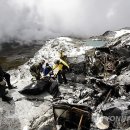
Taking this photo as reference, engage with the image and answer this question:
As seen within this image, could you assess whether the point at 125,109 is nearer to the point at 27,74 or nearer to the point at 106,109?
the point at 106,109

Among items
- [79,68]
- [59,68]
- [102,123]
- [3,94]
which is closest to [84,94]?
[59,68]

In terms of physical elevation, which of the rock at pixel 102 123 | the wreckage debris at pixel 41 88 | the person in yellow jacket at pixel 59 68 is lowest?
the rock at pixel 102 123

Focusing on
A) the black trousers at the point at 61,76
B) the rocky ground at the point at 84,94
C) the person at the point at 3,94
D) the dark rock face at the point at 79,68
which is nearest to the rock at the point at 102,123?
the rocky ground at the point at 84,94

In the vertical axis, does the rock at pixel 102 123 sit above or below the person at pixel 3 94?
below

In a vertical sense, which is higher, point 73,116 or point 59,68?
point 59,68

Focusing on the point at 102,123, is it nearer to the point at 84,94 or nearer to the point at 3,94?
the point at 84,94

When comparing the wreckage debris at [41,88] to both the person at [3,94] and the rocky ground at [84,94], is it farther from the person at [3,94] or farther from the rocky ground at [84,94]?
the person at [3,94]

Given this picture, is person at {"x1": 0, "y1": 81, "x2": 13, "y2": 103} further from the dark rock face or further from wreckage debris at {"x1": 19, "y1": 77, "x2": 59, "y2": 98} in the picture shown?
the dark rock face

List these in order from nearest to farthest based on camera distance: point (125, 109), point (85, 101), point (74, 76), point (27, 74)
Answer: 1. point (125, 109)
2. point (85, 101)
3. point (74, 76)
4. point (27, 74)

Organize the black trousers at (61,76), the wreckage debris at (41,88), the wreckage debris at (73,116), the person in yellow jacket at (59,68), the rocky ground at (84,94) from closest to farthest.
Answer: the wreckage debris at (73,116) < the rocky ground at (84,94) < the wreckage debris at (41,88) < the person in yellow jacket at (59,68) < the black trousers at (61,76)

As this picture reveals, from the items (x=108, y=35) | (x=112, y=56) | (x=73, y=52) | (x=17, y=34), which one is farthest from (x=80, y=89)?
(x=17, y=34)

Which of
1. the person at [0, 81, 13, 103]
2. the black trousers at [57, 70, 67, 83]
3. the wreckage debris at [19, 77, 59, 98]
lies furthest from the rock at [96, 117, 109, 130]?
the black trousers at [57, 70, 67, 83]

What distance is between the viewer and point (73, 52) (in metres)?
22.3

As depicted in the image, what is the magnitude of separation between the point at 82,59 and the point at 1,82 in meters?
6.05
